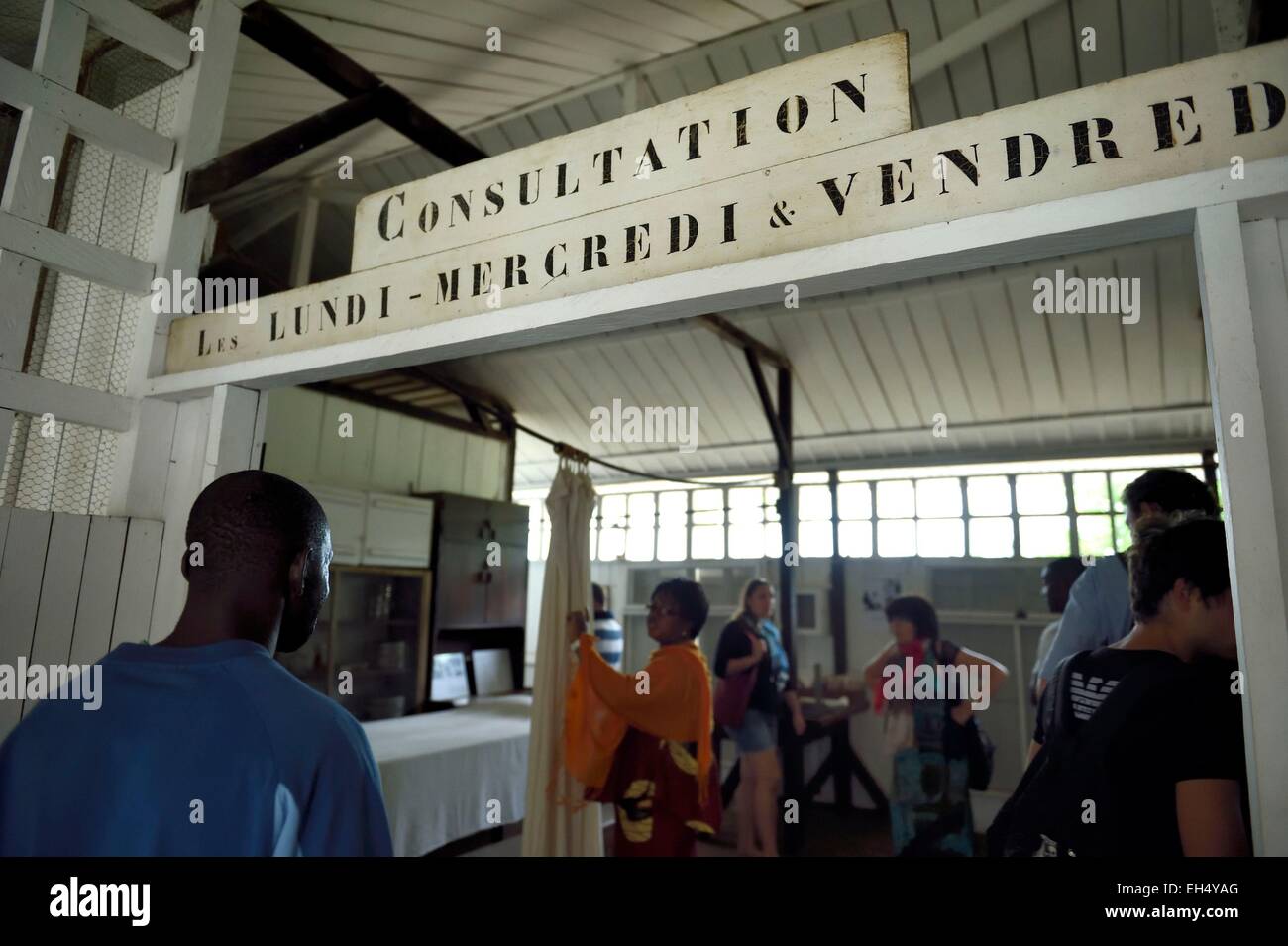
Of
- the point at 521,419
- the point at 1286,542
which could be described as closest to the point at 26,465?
the point at 1286,542

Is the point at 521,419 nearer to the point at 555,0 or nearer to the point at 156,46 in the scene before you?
the point at 555,0

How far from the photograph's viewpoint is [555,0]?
3.10 m

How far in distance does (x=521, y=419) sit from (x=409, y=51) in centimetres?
596

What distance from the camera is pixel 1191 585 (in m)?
1.42

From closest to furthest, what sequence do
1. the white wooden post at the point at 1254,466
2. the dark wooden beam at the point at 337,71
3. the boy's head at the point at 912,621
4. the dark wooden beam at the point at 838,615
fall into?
1. the white wooden post at the point at 1254,466
2. the dark wooden beam at the point at 337,71
3. the boy's head at the point at 912,621
4. the dark wooden beam at the point at 838,615

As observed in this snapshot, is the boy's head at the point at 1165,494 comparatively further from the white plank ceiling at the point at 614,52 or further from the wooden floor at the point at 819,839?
the wooden floor at the point at 819,839

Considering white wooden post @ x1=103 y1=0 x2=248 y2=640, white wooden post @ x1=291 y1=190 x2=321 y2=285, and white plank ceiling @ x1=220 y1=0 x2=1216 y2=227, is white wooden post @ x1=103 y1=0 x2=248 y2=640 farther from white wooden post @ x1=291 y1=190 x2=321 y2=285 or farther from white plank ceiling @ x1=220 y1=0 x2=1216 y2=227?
white wooden post @ x1=291 y1=190 x2=321 y2=285

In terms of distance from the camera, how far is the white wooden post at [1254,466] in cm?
93

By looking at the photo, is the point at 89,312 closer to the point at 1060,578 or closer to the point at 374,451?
the point at 1060,578

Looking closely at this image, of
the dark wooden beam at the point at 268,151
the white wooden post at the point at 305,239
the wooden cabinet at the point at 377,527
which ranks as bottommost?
the wooden cabinet at the point at 377,527

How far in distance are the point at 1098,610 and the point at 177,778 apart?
2.30 metres

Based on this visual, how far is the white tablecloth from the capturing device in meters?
4.02

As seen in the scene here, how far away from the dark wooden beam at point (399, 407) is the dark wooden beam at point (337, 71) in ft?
13.7

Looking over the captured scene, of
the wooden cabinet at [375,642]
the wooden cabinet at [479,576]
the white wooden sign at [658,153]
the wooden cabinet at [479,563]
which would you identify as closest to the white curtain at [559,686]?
the white wooden sign at [658,153]
